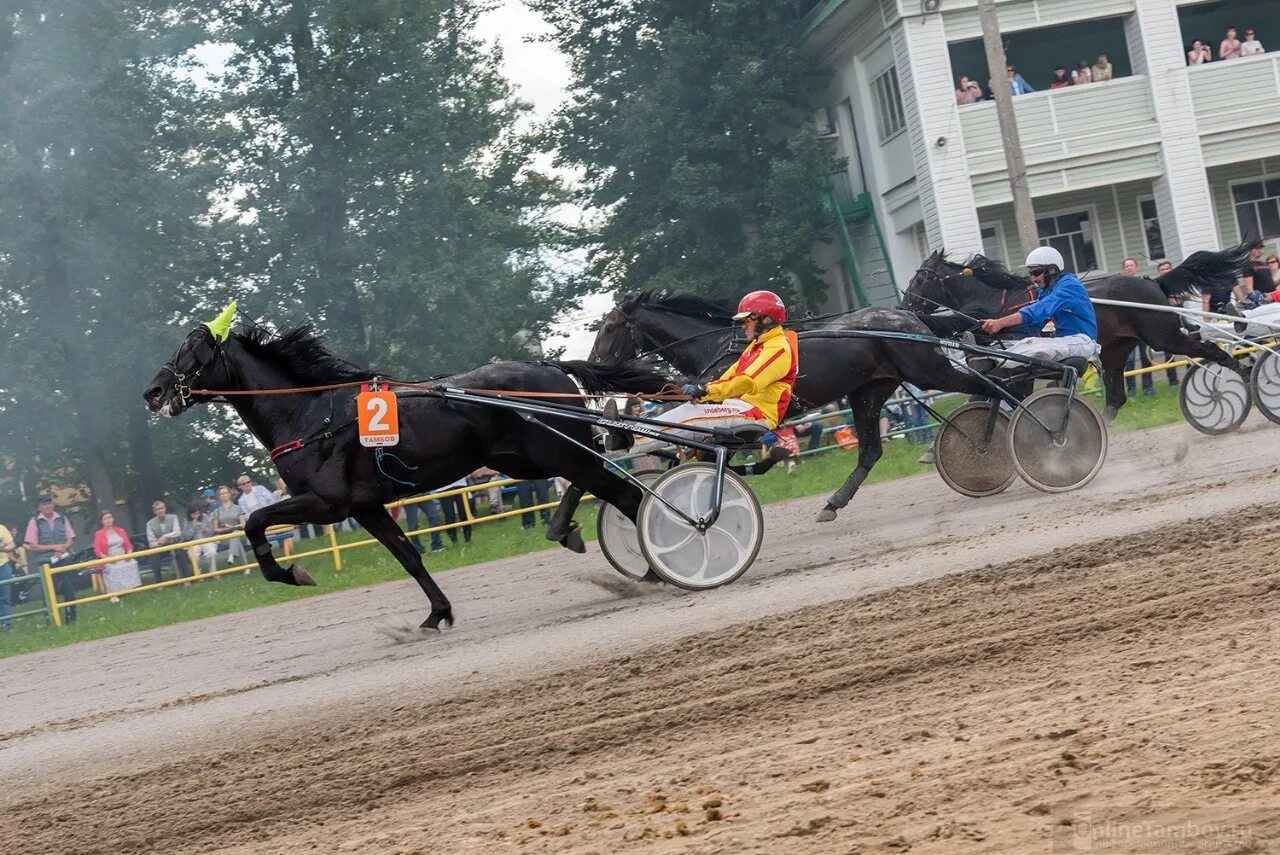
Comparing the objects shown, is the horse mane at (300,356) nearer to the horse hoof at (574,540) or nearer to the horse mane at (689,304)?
the horse hoof at (574,540)

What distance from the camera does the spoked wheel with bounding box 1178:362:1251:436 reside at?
1414 cm

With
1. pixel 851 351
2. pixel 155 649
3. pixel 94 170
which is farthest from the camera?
pixel 94 170

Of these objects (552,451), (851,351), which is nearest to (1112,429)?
(851,351)

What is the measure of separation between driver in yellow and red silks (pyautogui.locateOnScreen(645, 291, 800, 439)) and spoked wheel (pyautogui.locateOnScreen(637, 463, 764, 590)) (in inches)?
15.5

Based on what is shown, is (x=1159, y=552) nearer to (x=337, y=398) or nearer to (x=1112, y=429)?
(x=337, y=398)

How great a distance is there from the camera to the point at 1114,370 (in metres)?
14.2

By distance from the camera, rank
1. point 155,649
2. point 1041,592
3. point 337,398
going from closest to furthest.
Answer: point 1041,592 < point 337,398 < point 155,649

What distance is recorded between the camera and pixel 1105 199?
1040 inches

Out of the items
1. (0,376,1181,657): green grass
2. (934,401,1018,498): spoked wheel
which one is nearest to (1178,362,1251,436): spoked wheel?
(0,376,1181,657): green grass

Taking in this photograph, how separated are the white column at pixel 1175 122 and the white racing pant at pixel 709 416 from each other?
16.9 metres

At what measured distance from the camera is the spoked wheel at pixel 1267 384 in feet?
44.4

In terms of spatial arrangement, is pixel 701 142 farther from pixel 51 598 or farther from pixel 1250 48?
pixel 51 598

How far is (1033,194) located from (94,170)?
1449cm

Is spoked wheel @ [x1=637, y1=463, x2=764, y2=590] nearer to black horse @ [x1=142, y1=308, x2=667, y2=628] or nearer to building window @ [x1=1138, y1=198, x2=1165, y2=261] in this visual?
black horse @ [x1=142, y1=308, x2=667, y2=628]
